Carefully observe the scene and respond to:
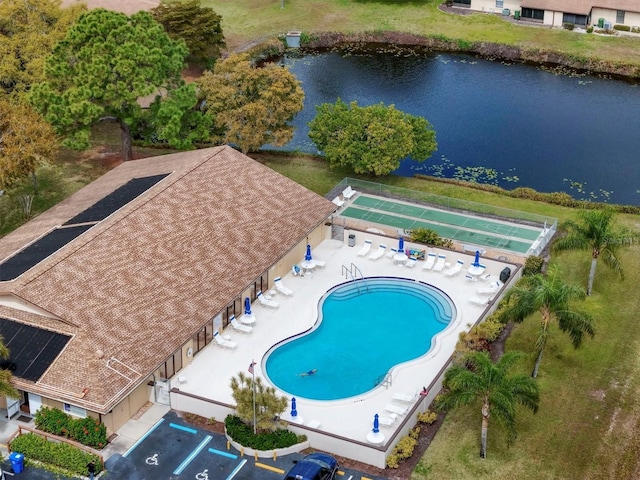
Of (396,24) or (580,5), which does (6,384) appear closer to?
(396,24)

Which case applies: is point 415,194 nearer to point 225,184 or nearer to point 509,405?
point 225,184

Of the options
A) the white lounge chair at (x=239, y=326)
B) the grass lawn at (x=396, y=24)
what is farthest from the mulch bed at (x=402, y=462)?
the grass lawn at (x=396, y=24)

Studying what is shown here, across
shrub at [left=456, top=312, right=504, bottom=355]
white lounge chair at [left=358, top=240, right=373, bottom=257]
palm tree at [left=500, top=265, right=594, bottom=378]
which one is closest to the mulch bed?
shrub at [left=456, top=312, right=504, bottom=355]

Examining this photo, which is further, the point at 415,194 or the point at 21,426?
the point at 415,194

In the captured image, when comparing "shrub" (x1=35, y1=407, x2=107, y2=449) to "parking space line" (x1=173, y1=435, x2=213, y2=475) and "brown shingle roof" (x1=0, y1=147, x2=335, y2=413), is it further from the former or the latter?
"parking space line" (x1=173, y1=435, x2=213, y2=475)

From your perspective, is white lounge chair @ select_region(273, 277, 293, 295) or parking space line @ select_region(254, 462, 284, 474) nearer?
parking space line @ select_region(254, 462, 284, 474)

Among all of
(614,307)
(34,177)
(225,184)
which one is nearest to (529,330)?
(614,307)

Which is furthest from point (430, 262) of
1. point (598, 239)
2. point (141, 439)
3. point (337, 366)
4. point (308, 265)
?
Result: point (141, 439)
